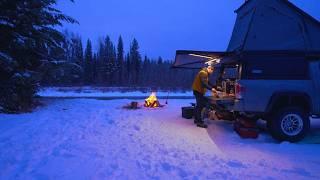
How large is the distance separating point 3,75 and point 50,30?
3.15 metres

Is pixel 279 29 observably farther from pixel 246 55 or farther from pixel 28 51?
pixel 28 51

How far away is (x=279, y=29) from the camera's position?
9.95 m

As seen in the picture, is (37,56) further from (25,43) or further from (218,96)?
(218,96)

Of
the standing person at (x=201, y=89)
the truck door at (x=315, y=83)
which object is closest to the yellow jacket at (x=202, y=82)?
the standing person at (x=201, y=89)

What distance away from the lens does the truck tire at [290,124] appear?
933 centimetres

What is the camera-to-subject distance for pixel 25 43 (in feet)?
46.1

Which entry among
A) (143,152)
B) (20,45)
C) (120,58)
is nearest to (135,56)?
(120,58)

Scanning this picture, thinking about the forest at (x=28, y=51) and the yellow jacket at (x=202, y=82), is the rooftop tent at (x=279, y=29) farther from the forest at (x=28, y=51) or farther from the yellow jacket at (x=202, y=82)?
the forest at (x=28, y=51)

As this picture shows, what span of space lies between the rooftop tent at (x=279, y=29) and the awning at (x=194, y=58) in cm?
86

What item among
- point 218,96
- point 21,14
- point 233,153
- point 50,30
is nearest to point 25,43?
point 21,14

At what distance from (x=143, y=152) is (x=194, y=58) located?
18.2ft

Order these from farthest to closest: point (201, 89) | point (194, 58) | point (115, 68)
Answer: point (115, 68) < point (194, 58) < point (201, 89)

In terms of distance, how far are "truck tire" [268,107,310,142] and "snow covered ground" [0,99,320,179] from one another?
270 mm

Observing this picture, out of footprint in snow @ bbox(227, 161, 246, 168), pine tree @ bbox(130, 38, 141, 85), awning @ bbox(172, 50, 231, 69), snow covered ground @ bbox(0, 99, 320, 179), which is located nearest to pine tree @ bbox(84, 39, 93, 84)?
pine tree @ bbox(130, 38, 141, 85)
